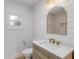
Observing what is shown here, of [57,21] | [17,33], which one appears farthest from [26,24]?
[57,21]

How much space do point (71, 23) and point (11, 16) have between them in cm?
268

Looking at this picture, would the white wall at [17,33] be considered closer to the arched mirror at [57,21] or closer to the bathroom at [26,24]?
the bathroom at [26,24]

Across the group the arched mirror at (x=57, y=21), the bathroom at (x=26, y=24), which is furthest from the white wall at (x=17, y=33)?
the arched mirror at (x=57, y=21)

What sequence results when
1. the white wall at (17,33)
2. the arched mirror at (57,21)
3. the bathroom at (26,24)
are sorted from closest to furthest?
the arched mirror at (57,21) → the bathroom at (26,24) → the white wall at (17,33)

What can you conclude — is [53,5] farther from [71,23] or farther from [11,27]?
[11,27]

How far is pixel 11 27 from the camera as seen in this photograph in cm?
341

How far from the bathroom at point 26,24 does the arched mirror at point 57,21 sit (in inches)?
1.0

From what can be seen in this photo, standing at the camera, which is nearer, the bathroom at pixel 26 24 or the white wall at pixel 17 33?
the bathroom at pixel 26 24

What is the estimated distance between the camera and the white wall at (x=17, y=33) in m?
3.31

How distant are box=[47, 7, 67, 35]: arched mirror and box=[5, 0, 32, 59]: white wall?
171 centimetres

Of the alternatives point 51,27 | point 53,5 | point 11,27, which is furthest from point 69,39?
point 11,27

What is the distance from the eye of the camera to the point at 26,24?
398 centimetres

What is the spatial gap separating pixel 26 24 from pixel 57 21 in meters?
2.17
